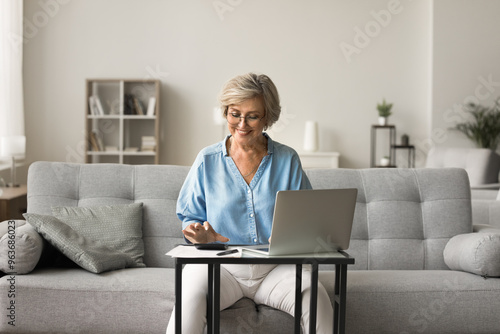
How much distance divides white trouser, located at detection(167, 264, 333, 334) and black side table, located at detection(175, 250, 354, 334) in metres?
0.03

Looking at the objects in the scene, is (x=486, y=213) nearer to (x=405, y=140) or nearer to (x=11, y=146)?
(x=405, y=140)

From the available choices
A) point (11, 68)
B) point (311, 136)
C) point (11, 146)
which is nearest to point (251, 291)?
point (11, 146)

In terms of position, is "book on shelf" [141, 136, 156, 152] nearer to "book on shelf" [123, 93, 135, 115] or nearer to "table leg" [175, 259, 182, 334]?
"book on shelf" [123, 93, 135, 115]

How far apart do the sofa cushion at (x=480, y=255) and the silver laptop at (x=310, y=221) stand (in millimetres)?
881

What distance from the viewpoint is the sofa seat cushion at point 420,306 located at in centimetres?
248

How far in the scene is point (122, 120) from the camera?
267 inches

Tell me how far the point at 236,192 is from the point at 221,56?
4.98 metres

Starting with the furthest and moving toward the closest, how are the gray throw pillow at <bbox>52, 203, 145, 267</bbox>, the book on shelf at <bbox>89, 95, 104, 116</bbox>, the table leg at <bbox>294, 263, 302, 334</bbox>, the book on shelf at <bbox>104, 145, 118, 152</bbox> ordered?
1. the book on shelf at <bbox>104, 145, 118, 152</bbox>
2. the book on shelf at <bbox>89, 95, 104, 116</bbox>
3. the gray throw pillow at <bbox>52, 203, 145, 267</bbox>
4. the table leg at <bbox>294, 263, 302, 334</bbox>

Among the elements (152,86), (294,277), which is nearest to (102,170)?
(294,277)

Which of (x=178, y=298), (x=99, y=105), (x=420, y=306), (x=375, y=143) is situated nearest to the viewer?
(x=178, y=298)

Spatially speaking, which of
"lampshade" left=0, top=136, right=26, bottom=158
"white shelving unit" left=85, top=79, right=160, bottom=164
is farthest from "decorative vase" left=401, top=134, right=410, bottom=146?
"lampshade" left=0, top=136, right=26, bottom=158

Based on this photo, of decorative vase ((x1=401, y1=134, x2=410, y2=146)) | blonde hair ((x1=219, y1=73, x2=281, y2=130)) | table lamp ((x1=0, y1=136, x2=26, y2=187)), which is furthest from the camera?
decorative vase ((x1=401, y1=134, x2=410, y2=146))

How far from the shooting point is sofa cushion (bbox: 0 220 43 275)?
2.46 metres

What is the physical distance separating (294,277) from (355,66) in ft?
17.3
